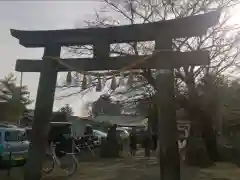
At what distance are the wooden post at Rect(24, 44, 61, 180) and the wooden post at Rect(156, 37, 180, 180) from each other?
2441 millimetres

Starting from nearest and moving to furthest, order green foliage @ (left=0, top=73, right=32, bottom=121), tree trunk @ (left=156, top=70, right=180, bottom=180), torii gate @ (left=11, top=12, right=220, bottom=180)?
tree trunk @ (left=156, top=70, right=180, bottom=180), torii gate @ (left=11, top=12, right=220, bottom=180), green foliage @ (left=0, top=73, right=32, bottom=121)

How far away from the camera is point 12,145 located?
14562 mm

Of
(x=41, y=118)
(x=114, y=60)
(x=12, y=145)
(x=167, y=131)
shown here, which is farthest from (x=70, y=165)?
(x=167, y=131)

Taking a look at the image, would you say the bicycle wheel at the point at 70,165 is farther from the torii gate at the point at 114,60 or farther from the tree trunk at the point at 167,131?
the tree trunk at the point at 167,131

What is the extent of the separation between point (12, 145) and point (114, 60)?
8.00m

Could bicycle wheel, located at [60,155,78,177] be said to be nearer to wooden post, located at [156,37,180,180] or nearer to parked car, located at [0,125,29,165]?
parked car, located at [0,125,29,165]

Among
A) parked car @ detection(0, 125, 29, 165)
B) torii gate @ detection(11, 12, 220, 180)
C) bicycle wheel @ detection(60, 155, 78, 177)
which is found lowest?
bicycle wheel @ detection(60, 155, 78, 177)

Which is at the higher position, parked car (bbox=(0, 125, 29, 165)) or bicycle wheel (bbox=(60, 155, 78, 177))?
parked car (bbox=(0, 125, 29, 165))

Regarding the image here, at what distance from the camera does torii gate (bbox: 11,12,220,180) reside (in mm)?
7570

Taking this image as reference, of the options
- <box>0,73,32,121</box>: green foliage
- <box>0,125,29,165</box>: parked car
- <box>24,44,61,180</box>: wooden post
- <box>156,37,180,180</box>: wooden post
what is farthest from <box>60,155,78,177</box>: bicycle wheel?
<box>0,73,32,121</box>: green foliage

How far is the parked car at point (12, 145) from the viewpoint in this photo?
1428cm

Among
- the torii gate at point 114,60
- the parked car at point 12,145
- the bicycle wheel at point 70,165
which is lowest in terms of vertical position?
the bicycle wheel at point 70,165

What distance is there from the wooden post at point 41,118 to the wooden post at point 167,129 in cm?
244

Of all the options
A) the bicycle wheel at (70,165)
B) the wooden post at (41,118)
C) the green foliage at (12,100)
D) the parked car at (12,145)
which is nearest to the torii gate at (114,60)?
the wooden post at (41,118)
